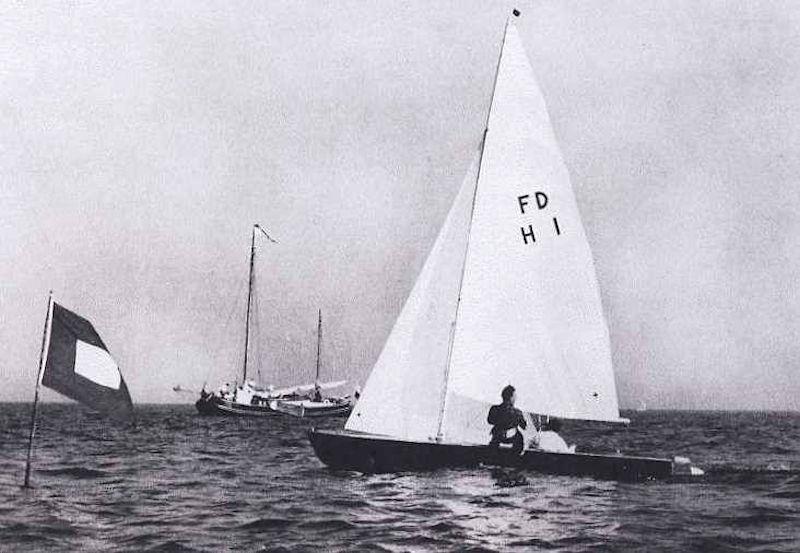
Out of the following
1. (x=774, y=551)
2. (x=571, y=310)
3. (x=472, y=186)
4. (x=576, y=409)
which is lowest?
(x=774, y=551)

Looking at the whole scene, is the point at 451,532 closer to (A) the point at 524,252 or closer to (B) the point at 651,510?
(B) the point at 651,510

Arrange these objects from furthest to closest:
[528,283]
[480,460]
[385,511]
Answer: [528,283]
[480,460]
[385,511]

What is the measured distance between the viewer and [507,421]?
18797mm

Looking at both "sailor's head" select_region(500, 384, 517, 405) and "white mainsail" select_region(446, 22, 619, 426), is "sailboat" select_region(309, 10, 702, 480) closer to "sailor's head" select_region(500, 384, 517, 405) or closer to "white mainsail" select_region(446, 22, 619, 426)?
"white mainsail" select_region(446, 22, 619, 426)

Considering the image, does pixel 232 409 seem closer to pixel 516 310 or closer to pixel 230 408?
pixel 230 408

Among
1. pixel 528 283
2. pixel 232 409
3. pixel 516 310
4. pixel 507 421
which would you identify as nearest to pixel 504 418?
pixel 507 421

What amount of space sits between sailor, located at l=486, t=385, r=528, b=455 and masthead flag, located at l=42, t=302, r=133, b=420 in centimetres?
869

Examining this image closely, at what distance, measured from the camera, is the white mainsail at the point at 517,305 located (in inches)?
788

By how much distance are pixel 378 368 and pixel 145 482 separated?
6.27 metres

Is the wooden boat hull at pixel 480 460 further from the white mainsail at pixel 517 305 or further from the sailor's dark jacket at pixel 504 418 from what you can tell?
the white mainsail at pixel 517 305

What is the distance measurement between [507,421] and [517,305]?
3073mm

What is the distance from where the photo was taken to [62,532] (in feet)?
40.6

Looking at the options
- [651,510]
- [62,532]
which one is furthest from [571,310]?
[62,532]

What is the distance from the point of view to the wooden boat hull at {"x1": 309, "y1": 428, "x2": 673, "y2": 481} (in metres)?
18.5
